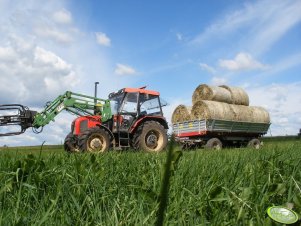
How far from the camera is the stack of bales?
16578mm

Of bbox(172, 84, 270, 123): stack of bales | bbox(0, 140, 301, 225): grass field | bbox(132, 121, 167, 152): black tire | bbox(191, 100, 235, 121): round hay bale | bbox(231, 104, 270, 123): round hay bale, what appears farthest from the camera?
bbox(231, 104, 270, 123): round hay bale

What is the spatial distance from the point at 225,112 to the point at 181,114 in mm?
2127

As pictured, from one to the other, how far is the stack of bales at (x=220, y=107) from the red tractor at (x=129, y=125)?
352cm

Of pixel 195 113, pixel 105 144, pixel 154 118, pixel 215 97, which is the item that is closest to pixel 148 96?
pixel 154 118

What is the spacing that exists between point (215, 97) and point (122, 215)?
1602 cm

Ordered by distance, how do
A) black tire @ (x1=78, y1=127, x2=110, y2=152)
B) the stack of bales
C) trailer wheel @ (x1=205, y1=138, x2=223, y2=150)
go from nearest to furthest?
1. black tire @ (x1=78, y1=127, x2=110, y2=152)
2. trailer wheel @ (x1=205, y1=138, x2=223, y2=150)
3. the stack of bales

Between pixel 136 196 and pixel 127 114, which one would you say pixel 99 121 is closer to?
pixel 127 114

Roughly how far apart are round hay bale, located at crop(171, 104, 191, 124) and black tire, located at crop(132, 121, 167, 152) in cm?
425

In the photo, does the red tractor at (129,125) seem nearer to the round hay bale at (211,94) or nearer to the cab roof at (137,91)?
the cab roof at (137,91)

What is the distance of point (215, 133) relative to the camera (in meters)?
16.7

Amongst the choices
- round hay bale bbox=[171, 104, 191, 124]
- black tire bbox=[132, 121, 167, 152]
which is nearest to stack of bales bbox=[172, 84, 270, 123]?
round hay bale bbox=[171, 104, 191, 124]

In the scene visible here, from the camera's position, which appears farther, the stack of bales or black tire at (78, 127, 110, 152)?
the stack of bales

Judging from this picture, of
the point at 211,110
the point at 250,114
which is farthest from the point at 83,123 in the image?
the point at 250,114

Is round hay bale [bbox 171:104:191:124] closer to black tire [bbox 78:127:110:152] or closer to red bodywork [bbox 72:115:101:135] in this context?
red bodywork [bbox 72:115:101:135]
